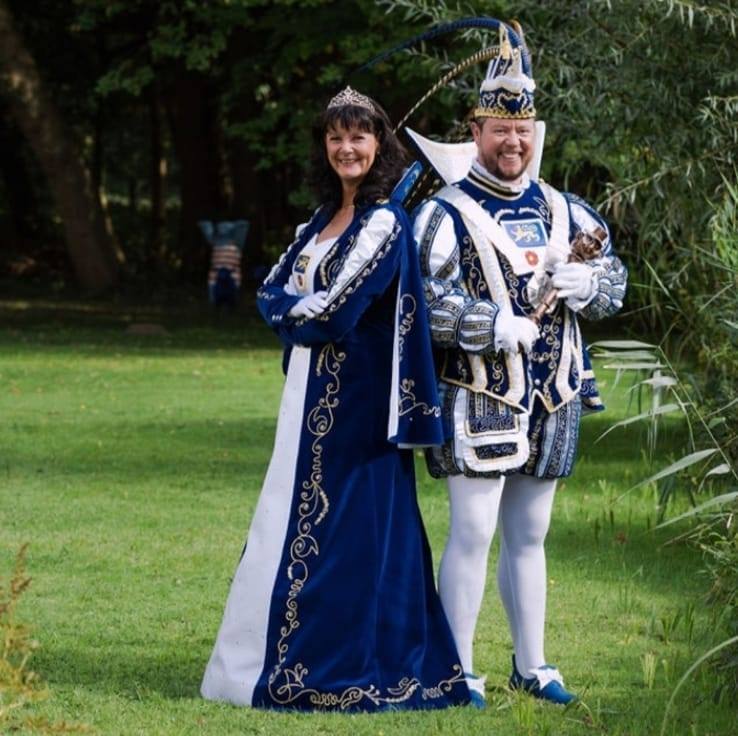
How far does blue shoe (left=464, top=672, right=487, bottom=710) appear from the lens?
6020 millimetres

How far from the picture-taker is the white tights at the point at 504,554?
19.5ft

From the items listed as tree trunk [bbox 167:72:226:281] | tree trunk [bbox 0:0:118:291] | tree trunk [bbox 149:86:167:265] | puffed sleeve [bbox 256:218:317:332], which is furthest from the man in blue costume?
tree trunk [bbox 149:86:167:265]

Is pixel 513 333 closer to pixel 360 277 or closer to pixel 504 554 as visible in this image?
pixel 360 277

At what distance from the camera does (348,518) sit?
19.7ft

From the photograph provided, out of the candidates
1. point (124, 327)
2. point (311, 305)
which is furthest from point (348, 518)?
point (124, 327)

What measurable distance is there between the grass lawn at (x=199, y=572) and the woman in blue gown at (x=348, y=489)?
0.15m

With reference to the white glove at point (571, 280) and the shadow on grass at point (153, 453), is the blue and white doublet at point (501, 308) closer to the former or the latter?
the white glove at point (571, 280)

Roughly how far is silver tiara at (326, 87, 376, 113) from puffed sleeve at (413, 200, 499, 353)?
1.19ft

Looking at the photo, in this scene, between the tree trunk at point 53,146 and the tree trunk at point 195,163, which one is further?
the tree trunk at point 195,163

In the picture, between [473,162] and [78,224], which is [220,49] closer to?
[78,224]

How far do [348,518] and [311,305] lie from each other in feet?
2.20

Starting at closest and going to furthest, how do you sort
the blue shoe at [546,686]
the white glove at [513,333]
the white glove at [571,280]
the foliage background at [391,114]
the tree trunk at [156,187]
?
1. the white glove at [513,333]
2. the white glove at [571,280]
3. the blue shoe at [546,686]
4. the foliage background at [391,114]
5. the tree trunk at [156,187]

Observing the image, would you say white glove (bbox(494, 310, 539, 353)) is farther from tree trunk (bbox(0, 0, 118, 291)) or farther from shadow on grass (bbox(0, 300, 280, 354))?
tree trunk (bbox(0, 0, 118, 291))

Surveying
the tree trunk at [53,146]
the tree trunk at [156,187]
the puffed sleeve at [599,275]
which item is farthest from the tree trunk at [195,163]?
the puffed sleeve at [599,275]
